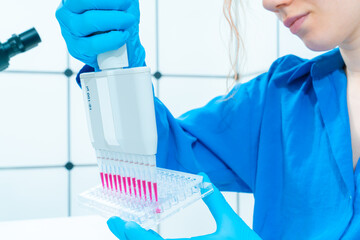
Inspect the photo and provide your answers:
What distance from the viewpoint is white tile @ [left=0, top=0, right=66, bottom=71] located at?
2.97 ft

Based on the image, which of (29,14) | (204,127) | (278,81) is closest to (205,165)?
(204,127)

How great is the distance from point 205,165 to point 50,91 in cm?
56

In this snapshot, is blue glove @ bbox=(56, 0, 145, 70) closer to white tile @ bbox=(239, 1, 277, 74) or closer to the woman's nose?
the woman's nose

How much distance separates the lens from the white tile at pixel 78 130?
3.15 feet

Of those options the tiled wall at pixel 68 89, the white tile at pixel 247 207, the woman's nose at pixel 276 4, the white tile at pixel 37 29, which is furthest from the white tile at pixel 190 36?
the woman's nose at pixel 276 4

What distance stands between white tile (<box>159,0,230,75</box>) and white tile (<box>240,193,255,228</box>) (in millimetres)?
404

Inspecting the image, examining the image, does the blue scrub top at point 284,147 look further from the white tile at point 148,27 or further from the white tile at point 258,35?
the white tile at point 148,27

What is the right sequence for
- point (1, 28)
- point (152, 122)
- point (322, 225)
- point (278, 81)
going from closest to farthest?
point (152, 122) < point (322, 225) < point (278, 81) < point (1, 28)

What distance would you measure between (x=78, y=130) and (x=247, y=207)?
0.56m

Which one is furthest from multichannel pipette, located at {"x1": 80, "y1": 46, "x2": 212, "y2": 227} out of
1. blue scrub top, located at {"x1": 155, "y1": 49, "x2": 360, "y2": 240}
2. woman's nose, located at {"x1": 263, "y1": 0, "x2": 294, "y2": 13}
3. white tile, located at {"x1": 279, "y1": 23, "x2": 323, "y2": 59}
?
white tile, located at {"x1": 279, "y1": 23, "x2": 323, "y2": 59}

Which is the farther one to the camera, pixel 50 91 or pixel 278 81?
pixel 50 91

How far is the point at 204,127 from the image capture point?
23.7 inches

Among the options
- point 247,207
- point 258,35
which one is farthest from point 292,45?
point 247,207

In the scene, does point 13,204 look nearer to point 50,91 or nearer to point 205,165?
point 50,91
